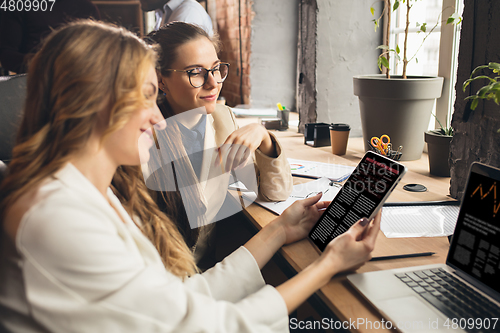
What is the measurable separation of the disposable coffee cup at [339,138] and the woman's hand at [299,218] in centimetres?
70

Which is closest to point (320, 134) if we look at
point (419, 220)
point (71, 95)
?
point (419, 220)

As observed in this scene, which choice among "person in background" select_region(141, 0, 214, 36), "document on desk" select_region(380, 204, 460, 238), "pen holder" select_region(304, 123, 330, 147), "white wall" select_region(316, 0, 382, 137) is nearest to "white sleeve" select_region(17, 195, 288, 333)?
"document on desk" select_region(380, 204, 460, 238)

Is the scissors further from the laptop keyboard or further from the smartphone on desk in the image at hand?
the laptop keyboard

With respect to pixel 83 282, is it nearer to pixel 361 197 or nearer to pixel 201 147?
pixel 361 197

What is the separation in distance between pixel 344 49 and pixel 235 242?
114cm

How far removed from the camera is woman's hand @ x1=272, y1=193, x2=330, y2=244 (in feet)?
2.86

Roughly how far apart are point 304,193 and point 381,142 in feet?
1.29

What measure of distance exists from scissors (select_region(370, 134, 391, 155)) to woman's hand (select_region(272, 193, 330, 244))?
1.62 feet

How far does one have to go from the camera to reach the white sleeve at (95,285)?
0.48m

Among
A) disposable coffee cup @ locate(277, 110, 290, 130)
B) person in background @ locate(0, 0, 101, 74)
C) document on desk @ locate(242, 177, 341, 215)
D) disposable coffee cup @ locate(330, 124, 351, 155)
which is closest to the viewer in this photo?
document on desk @ locate(242, 177, 341, 215)

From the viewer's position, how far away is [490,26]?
3.00 feet

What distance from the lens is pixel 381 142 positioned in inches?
53.2

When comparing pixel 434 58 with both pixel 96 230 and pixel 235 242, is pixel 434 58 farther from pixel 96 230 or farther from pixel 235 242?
pixel 96 230

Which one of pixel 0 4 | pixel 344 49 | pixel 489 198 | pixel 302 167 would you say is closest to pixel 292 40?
pixel 344 49
